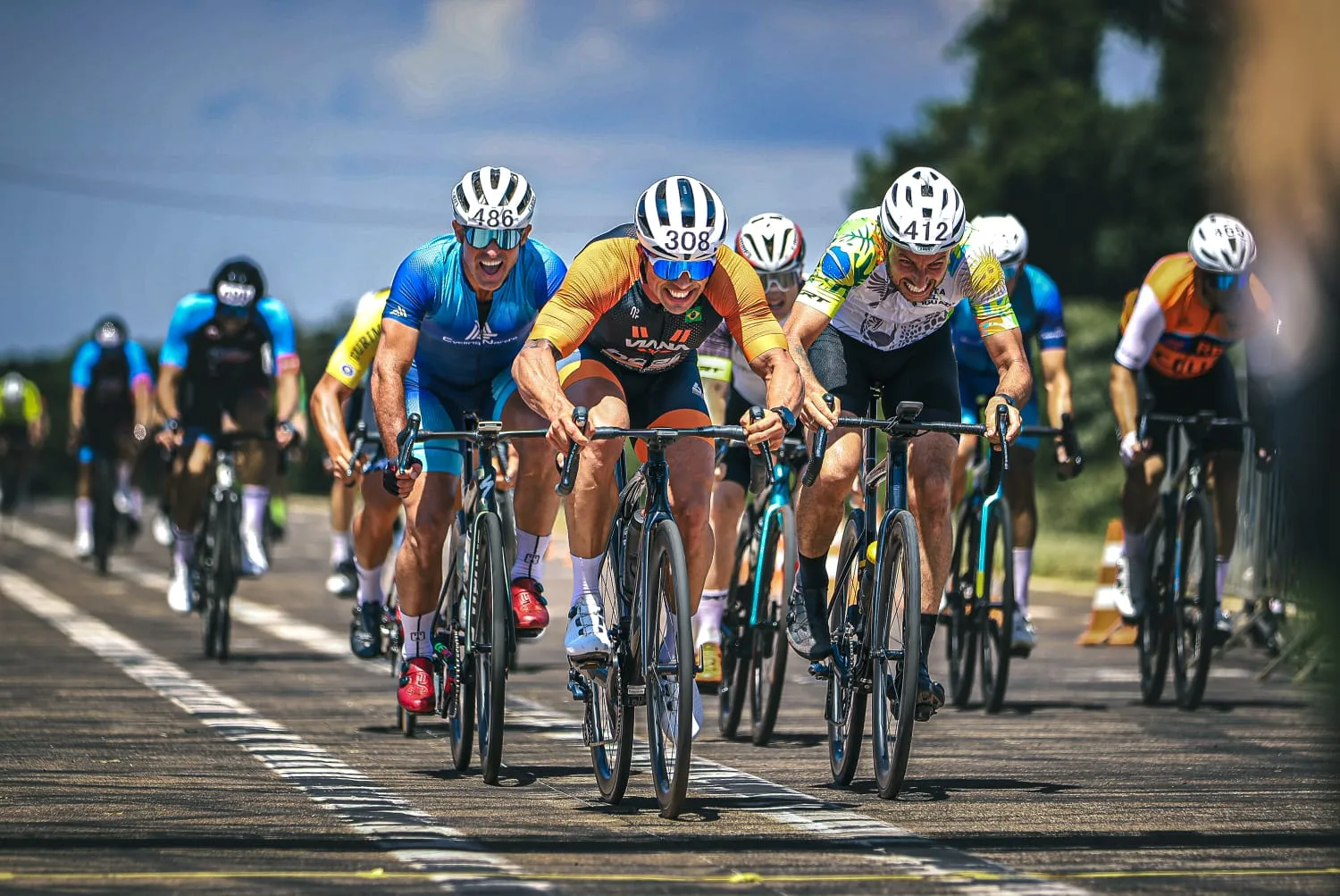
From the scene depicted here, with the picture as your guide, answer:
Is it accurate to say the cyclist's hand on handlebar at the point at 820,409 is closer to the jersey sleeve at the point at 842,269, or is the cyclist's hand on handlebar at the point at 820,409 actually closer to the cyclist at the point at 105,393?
the jersey sleeve at the point at 842,269

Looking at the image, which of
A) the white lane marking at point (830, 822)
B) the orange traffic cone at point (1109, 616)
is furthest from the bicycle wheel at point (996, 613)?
the orange traffic cone at point (1109, 616)

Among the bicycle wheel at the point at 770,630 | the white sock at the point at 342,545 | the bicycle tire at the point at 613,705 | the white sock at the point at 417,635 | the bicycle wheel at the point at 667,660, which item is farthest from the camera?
the white sock at the point at 342,545

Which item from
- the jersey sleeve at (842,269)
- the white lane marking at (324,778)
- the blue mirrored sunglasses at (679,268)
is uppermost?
the jersey sleeve at (842,269)

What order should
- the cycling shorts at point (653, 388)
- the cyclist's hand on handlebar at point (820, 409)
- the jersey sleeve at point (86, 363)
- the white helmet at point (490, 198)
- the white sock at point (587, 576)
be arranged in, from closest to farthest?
the cyclist's hand on handlebar at point (820, 409)
the white sock at point (587, 576)
the cycling shorts at point (653, 388)
the white helmet at point (490, 198)
the jersey sleeve at point (86, 363)

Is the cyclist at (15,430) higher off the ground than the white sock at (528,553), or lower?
higher

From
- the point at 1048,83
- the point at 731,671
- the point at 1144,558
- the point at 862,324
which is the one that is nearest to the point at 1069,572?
the point at 1144,558

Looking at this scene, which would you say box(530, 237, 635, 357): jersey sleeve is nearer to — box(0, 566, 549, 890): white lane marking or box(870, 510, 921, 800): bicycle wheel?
box(870, 510, 921, 800): bicycle wheel

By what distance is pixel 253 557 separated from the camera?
1265cm

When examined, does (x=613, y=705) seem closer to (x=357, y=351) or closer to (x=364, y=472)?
(x=364, y=472)

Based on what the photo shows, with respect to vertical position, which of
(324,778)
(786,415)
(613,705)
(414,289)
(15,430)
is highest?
(15,430)

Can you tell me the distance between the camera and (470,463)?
777 cm

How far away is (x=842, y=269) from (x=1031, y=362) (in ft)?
11.7

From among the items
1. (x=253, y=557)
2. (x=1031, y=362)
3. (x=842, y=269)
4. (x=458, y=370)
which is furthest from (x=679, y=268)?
(x=253, y=557)

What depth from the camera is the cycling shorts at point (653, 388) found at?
707 cm
